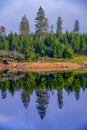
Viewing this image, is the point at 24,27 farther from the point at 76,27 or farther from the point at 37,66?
the point at 37,66

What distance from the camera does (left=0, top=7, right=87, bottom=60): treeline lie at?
154 m

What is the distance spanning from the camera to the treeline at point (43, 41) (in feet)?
506

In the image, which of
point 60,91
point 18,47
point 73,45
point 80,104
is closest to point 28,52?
point 18,47

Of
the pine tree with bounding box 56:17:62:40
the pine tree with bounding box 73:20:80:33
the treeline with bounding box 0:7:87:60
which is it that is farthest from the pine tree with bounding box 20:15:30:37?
the pine tree with bounding box 73:20:80:33

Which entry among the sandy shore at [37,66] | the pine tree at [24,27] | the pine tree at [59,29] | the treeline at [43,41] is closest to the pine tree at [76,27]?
the treeline at [43,41]

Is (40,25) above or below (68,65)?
above

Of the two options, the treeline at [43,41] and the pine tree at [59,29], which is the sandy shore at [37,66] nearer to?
the treeline at [43,41]

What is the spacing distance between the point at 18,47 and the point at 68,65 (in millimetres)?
26598

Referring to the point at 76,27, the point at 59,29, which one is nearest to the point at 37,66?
the point at 59,29

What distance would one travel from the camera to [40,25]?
180500 millimetres

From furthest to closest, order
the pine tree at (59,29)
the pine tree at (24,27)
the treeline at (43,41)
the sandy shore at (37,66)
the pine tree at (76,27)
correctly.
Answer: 1. the pine tree at (76,27)
2. the pine tree at (59,29)
3. the pine tree at (24,27)
4. the treeline at (43,41)
5. the sandy shore at (37,66)

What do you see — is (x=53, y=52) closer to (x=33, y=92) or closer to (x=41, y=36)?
(x=41, y=36)

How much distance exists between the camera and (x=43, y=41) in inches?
6732

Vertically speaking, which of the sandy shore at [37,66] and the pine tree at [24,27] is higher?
the pine tree at [24,27]
